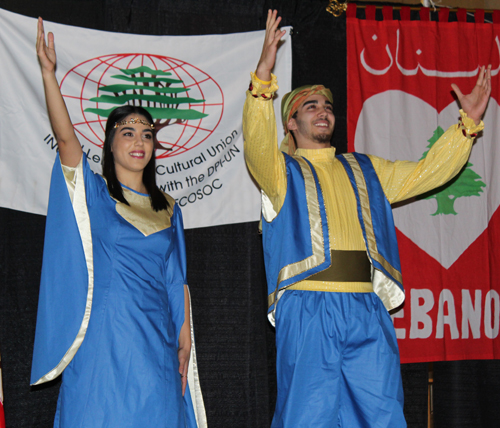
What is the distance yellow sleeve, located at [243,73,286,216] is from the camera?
218 centimetres

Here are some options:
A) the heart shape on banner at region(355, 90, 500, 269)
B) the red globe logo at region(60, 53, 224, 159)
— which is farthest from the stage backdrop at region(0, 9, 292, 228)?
the heart shape on banner at region(355, 90, 500, 269)

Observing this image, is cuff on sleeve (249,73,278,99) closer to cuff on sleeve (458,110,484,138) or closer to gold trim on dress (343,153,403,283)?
gold trim on dress (343,153,403,283)

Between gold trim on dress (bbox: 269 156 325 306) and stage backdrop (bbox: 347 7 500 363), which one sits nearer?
gold trim on dress (bbox: 269 156 325 306)

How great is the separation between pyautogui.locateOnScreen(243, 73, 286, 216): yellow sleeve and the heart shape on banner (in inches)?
35.3

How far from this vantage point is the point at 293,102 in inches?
106

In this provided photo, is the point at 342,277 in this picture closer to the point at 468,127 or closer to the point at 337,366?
the point at 337,366

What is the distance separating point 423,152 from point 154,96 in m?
1.50

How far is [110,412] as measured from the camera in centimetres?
199

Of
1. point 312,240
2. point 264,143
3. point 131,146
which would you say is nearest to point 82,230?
point 131,146

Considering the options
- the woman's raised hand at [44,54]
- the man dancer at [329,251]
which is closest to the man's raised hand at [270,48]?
the man dancer at [329,251]

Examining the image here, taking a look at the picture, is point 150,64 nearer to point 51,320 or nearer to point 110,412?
point 51,320

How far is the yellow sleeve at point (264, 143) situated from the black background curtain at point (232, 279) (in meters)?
0.72

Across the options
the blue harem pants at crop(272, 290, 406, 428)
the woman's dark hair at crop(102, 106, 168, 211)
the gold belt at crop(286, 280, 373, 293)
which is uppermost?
the woman's dark hair at crop(102, 106, 168, 211)

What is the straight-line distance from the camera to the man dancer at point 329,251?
215 centimetres
